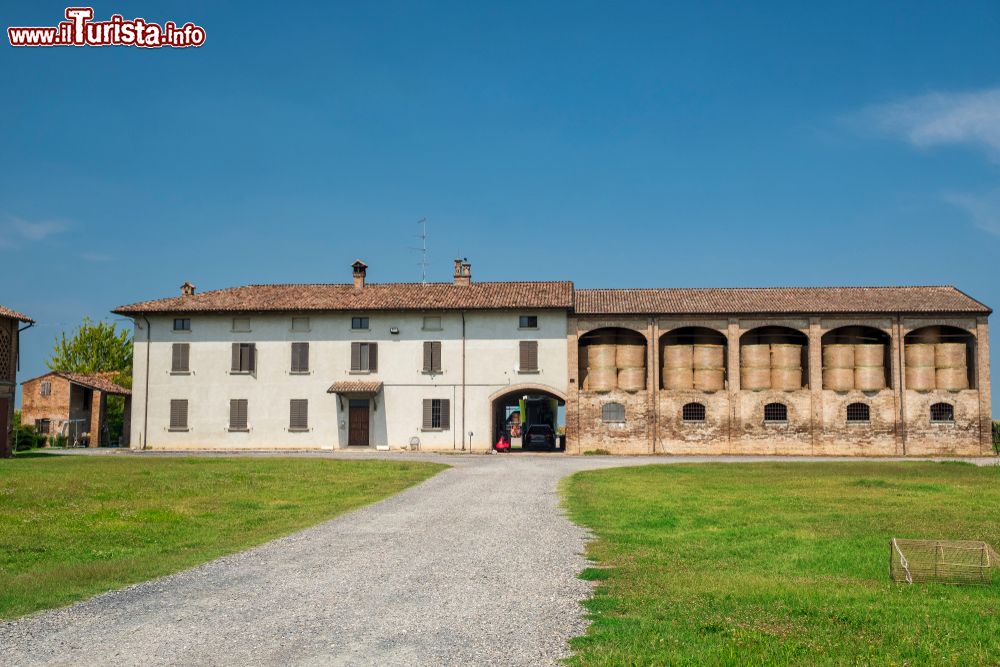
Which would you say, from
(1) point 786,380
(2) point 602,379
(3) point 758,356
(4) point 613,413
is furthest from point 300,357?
(1) point 786,380

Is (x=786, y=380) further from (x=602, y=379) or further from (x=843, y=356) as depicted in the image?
(x=602, y=379)

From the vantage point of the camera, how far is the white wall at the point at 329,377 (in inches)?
1791

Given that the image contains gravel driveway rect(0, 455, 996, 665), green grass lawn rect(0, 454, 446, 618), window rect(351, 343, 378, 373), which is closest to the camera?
gravel driveway rect(0, 455, 996, 665)

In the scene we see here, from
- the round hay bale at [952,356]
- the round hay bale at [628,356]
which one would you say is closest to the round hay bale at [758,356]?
the round hay bale at [628,356]

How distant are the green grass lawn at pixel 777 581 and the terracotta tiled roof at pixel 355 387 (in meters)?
23.4

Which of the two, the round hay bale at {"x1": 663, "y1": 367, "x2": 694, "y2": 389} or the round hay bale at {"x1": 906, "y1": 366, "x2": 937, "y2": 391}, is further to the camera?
the round hay bale at {"x1": 663, "y1": 367, "x2": 694, "y2": 389}

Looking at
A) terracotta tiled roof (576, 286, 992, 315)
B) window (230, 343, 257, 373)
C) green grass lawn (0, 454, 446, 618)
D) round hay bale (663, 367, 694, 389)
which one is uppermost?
terracotta tiled roof (576, 286, 992, 315)

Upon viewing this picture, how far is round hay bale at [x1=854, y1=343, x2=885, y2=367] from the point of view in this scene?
44812 mm

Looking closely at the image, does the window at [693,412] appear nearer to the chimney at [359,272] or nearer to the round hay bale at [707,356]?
the round hay bale at [707,356]

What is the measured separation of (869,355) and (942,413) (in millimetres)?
4624

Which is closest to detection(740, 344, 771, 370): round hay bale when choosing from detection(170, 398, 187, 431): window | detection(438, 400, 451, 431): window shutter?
detection(438, 400, 451, 431): window shutter

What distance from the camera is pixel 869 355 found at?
147ft

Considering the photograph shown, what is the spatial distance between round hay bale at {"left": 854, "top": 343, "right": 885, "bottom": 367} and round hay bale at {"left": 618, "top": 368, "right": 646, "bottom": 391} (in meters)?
10.7

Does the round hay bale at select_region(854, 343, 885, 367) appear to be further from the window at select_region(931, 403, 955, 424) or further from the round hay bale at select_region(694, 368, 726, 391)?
the round hay bale at select_region(694, 368, 726, 391)
